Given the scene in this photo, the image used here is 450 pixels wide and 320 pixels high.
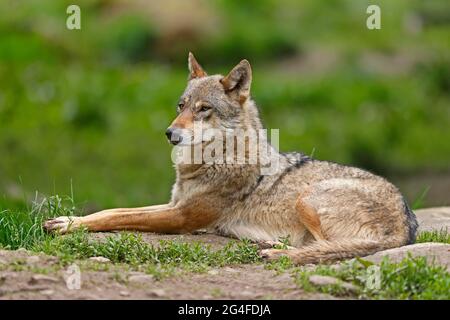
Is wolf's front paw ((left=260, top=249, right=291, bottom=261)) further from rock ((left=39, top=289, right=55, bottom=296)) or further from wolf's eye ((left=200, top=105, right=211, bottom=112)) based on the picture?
rock ((left=39, top=289, right=55, bottom=296))

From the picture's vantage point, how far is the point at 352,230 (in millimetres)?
10414

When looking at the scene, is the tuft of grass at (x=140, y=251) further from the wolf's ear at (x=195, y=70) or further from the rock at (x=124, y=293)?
the wolf's ear at (x=195, y=70)

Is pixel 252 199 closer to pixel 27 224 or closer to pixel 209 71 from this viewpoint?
pixel 27 224

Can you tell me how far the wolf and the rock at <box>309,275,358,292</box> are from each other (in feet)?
5.01

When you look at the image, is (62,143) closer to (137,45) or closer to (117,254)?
(137,45)

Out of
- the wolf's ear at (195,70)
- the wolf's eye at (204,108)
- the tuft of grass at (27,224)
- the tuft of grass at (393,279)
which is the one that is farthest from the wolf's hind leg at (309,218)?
the tuft of grass at (27,224)

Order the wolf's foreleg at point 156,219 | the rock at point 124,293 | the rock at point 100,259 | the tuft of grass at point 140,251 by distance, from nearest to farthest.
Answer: the rock at point 124,293
the rock at point 100,259
the tuft of grass at point 140,251
the wolf's foreleg at point 156,219

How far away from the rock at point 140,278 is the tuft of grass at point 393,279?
1233mm

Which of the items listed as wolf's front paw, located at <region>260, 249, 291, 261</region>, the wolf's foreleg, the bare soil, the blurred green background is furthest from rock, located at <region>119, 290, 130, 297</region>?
the blurred green background

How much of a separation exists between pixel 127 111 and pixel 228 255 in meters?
13.0

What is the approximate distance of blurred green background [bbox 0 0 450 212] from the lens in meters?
20.7

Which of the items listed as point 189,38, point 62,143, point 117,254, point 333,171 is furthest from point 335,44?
point 117,254

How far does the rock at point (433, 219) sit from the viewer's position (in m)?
11.9

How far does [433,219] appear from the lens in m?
12.5
